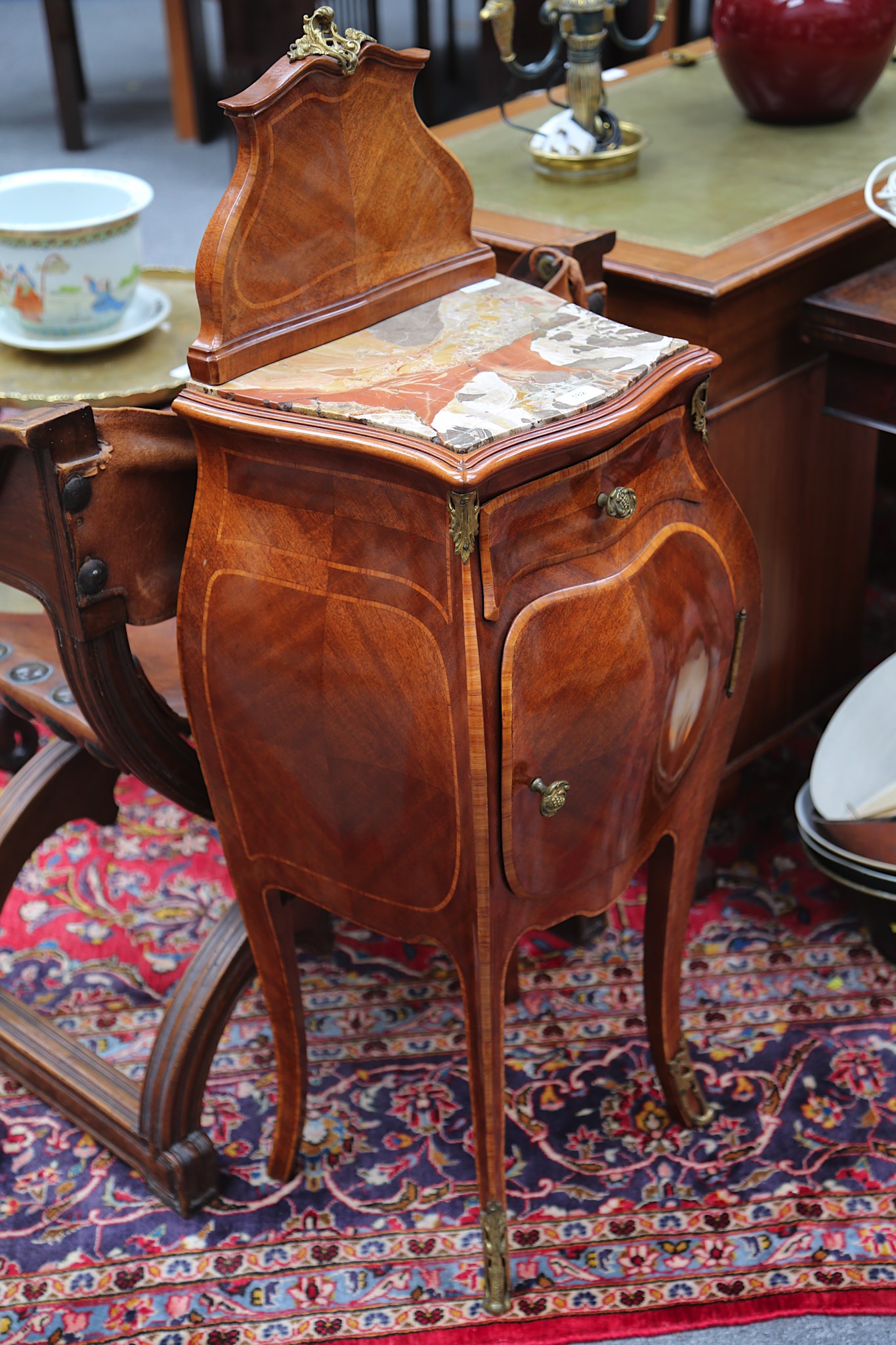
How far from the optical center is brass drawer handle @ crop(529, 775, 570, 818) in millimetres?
1109

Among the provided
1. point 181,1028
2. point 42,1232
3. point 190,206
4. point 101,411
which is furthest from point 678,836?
point 190,206

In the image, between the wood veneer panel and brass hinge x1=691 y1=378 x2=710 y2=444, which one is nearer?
brass hinge x1=691 y1=378 x2=710 y2=444

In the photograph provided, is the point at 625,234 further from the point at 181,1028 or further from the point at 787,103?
the point at 181,1028

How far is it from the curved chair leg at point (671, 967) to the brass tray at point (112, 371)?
2.48 feet

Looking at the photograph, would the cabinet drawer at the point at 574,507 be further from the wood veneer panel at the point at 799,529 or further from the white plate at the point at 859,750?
the white plate at the point at 859,750

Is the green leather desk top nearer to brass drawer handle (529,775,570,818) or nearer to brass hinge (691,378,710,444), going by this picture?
brass hinge (691,378,710,444)

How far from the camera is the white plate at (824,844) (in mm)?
1546

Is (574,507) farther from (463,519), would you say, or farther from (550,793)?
(550,793)

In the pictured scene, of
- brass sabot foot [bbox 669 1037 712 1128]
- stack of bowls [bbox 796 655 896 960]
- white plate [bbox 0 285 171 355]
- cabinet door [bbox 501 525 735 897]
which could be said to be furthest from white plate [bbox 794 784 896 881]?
white plate [bbox 0 285 171 355]

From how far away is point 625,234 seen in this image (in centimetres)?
169

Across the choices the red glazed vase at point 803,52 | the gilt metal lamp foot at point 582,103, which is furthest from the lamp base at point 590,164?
the red glazed vase at point 803,52

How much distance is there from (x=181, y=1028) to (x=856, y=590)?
4.05ft

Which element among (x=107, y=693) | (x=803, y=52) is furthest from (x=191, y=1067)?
(x=803, y=52)

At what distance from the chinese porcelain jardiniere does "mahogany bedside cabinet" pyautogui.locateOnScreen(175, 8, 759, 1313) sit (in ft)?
1.79
